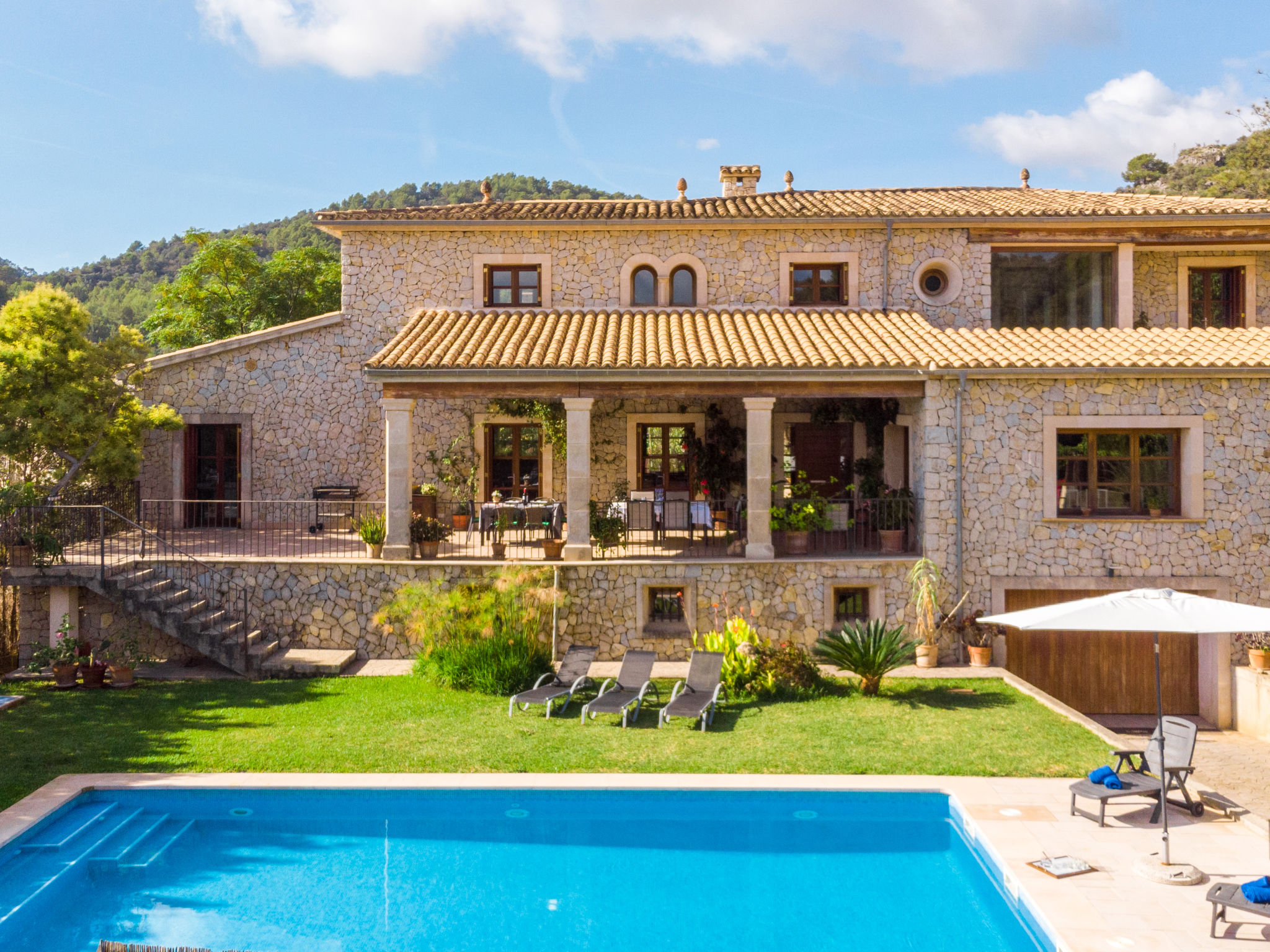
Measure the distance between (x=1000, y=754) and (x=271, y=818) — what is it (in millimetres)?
8416

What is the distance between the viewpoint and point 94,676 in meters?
13.9

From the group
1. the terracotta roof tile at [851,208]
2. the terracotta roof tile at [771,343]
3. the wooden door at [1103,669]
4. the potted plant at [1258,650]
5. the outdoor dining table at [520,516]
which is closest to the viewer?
the potted plant at [1258,650]

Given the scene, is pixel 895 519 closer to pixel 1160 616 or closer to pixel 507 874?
pixel 1160 616

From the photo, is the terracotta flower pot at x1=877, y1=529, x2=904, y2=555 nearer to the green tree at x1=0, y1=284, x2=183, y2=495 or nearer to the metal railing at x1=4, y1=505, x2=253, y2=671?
the metal railing at x1=4, y1=505, x2=253, y2=671

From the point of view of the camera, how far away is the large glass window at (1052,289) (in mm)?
19781

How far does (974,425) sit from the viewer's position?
617 inches

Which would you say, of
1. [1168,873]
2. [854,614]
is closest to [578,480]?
[854,614]

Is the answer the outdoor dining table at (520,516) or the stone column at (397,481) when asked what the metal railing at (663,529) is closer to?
the outdoor dining table at (520,516)

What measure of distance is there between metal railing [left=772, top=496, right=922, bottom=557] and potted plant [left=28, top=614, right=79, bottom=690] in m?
11.7

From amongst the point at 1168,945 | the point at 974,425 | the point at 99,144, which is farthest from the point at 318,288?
the point at 1168,945

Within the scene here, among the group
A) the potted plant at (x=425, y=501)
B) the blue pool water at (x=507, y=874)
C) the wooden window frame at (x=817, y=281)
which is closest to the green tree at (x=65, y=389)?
the potted plant at (x=425, y=501)

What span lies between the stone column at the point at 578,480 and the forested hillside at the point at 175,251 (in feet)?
131

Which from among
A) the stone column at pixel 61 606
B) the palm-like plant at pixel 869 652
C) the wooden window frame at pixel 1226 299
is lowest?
the palm-like plant at pixel 869 652

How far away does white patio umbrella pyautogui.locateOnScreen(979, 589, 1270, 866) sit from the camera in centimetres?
816
